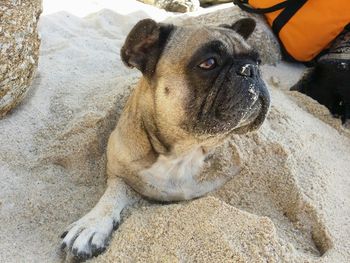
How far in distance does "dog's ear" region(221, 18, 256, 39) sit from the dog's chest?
678 mm

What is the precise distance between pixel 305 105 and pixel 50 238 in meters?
1.88

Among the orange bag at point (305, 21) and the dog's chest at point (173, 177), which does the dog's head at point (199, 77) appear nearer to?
the dog's chest at point (173, 177)

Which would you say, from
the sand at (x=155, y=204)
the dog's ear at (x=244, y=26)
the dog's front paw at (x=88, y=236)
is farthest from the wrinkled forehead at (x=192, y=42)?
the dog's front paw at (x=88, y=236)

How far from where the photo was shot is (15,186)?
2490 mm

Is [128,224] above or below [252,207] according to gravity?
above

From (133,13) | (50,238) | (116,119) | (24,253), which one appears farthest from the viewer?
(133,13)

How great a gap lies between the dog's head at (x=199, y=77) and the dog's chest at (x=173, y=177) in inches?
9.7

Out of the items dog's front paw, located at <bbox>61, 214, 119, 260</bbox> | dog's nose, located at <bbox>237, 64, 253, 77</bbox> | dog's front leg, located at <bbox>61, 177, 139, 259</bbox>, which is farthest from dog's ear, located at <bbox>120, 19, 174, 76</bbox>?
dog's front paw, located at <bbox>61, 214, 119, 260</bbox>

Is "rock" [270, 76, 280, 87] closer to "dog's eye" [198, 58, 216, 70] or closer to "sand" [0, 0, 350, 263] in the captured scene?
"sand" [0, 0, 350, 263]

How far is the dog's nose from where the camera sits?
212 centimetres

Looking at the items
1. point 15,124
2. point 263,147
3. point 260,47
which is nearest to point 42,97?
point 15,124

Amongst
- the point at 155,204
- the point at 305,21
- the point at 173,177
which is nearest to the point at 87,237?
the point at 155,204

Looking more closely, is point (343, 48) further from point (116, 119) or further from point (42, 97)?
point (42, 97)

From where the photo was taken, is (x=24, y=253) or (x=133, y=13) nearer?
(x=24, y=253)
